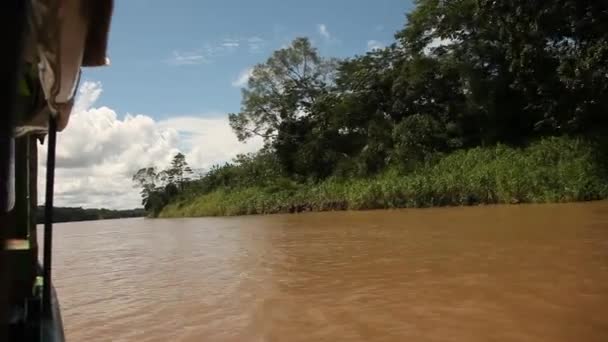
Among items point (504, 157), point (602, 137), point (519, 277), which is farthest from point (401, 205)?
point (519, 277)

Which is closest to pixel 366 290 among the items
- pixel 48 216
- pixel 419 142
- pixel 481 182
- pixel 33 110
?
pixel 48 216

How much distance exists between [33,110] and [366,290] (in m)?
3.57

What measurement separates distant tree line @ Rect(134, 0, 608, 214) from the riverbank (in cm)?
85

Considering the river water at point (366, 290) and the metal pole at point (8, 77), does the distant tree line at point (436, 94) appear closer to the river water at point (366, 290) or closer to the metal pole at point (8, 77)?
the river water at point (366, 290)

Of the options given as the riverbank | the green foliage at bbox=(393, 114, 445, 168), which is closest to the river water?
the riverbank

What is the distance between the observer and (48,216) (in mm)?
2012

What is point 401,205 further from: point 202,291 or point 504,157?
point 202,291

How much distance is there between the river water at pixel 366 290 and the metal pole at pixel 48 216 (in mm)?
1696

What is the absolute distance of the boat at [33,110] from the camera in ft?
3.39

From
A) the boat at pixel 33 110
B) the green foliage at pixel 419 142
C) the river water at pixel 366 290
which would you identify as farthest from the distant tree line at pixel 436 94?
the boat at pixel 33 110

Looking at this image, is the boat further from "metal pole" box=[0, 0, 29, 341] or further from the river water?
the river water

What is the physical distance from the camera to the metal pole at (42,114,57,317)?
1.87m

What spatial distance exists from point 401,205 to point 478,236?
412 inches

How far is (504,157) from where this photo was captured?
1869 cm
